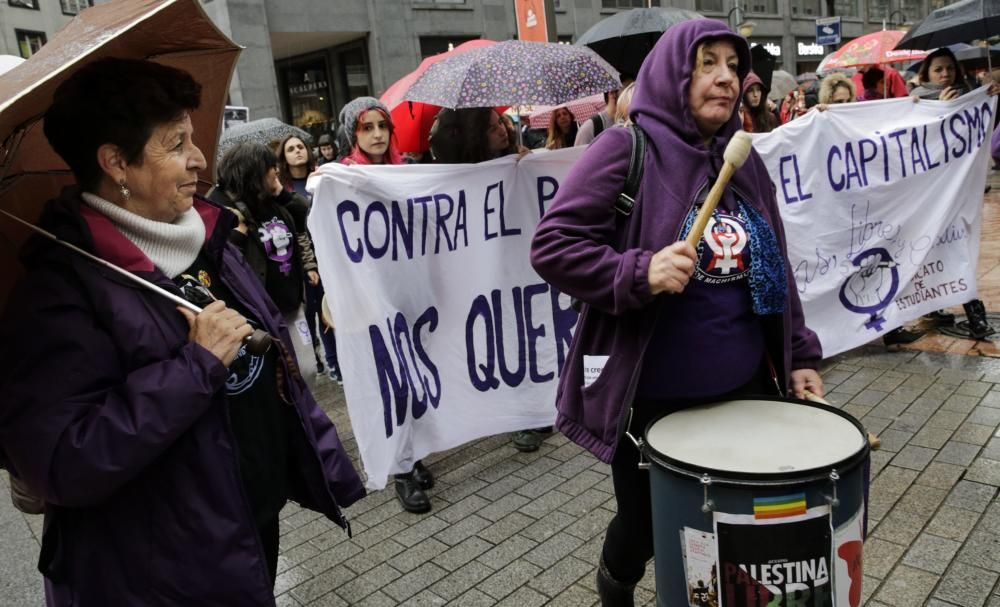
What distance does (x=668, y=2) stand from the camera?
27734mm

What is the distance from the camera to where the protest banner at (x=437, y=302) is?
3646 mm

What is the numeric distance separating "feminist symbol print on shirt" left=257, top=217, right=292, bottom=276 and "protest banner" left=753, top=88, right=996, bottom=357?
3.14 metres

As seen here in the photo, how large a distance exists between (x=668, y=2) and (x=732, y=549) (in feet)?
95.7

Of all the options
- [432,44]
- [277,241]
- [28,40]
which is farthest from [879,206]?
[28,40]

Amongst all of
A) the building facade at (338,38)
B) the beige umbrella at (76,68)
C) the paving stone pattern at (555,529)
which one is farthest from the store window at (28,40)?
the beige umbrella at (76,68)

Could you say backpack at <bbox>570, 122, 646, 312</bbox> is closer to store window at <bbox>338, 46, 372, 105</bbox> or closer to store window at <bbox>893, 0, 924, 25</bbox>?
store window at <bbox>338, 46, 372, 105</bbox>

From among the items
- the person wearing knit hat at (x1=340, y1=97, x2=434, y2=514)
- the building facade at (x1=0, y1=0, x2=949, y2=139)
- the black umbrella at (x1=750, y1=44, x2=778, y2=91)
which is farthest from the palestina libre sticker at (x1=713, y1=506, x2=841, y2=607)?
the building facade at (x1=0, y1=0, x2=949, y2=139)

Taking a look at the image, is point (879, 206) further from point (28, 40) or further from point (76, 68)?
point (28, 40)

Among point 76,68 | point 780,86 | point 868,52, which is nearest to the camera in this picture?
point 76,68

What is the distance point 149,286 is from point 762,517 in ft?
4.51

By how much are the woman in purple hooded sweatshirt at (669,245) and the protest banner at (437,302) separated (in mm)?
1769

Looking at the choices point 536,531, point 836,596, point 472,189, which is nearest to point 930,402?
point 536,531

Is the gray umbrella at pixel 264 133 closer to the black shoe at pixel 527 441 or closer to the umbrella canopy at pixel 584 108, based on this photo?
the umbrella canopy at pixel 584 108

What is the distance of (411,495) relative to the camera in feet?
12.2
